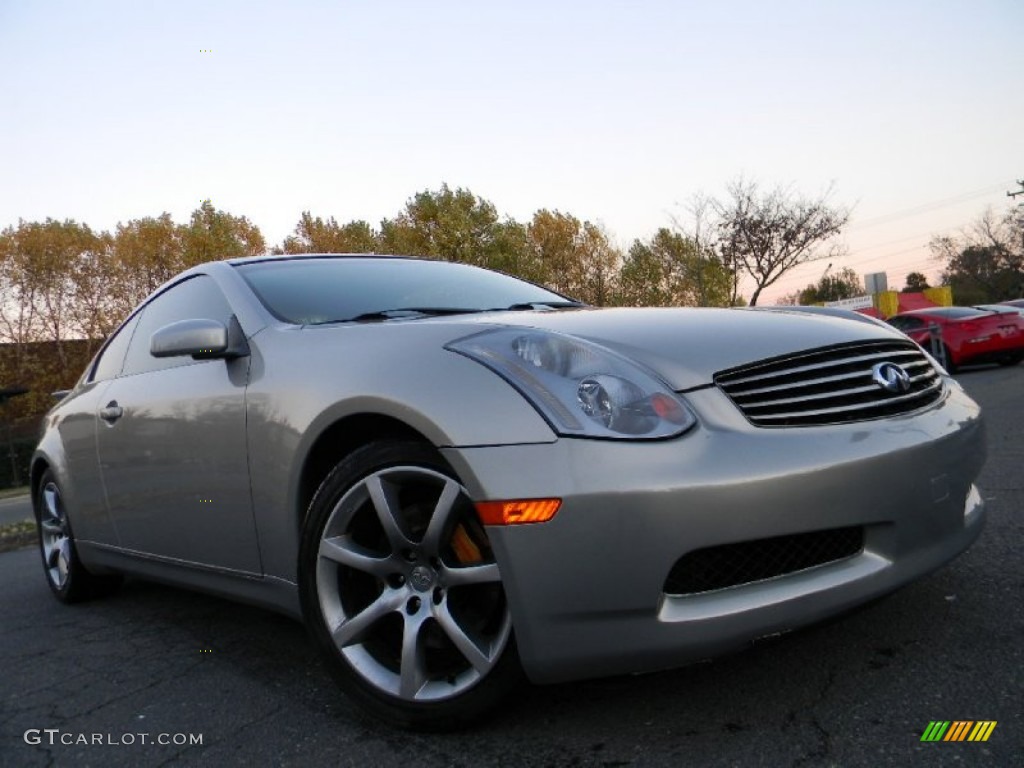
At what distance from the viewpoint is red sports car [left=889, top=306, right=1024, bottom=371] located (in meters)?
14.9

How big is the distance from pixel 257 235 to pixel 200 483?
35.0 meters

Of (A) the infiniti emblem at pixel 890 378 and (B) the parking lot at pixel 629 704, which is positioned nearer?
(B) the parking lot at pixel 629 704

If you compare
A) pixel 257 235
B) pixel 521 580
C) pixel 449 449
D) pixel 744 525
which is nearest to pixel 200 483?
pixel 449 449

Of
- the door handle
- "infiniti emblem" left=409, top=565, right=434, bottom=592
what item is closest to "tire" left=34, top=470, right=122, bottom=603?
the door handle

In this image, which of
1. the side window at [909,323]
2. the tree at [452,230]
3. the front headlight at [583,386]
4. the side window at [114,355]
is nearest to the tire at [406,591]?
the front headlight at [583,386]

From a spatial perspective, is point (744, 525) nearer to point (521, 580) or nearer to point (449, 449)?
point (521, 580)

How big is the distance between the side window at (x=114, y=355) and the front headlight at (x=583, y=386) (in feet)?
7.42

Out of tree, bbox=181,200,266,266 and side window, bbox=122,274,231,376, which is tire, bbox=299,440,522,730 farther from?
tree, bbox=181,200,266,266

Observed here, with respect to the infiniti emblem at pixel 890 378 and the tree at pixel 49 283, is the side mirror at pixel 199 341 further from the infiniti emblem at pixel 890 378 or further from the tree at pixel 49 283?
the tree at pixel 49 283

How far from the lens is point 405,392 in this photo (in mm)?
2156

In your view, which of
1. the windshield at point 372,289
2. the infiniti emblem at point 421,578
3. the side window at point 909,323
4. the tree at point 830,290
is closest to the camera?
the infiniti emblem at point 421,578

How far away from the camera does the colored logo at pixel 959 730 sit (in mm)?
1794

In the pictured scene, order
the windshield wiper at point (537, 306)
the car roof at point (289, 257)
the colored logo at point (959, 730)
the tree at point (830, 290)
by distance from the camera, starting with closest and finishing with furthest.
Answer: the colored logo at point (959, 730)
the windshield wiper at point (537, 306)
the car roof at point (289, 257)
the tree at point (830, 290)

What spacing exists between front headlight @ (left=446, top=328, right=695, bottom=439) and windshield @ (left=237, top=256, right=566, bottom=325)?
33.3 inches
